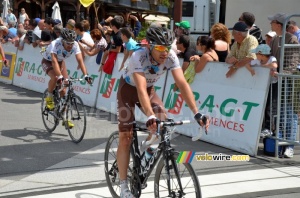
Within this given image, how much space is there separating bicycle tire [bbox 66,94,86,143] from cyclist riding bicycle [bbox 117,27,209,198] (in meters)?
3.23

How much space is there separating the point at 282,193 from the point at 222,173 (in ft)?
3.45

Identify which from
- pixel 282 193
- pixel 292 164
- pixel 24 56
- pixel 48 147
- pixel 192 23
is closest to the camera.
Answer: pixel 282 193

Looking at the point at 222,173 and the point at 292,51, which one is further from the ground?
the point at 292,51

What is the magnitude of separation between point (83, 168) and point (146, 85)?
239 centimetres

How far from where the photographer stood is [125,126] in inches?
223

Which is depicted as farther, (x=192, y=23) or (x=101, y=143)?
(x=192, y=23)

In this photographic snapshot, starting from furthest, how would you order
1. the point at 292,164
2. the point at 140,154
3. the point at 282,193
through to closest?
1. the point at 292,164
2. the point at 282,193
3. the point at 140,154

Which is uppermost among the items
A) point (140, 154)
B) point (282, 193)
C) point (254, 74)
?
point (254, 74)

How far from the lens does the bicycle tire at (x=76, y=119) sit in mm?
8977

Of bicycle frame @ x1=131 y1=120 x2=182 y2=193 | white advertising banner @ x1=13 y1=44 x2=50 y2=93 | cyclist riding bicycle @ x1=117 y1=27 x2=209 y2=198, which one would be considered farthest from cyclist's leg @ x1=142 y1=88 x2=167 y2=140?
white advertising banner @ x1=13 y1=44 x2=50 y2=93

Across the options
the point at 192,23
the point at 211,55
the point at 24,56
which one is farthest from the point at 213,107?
the point at 192,23

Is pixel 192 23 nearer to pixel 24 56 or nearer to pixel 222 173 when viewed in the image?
pixel 24 56

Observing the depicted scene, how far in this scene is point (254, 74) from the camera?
845 centimetres

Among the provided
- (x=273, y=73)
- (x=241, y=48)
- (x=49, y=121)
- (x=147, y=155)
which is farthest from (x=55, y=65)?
(x=147, y=155)
